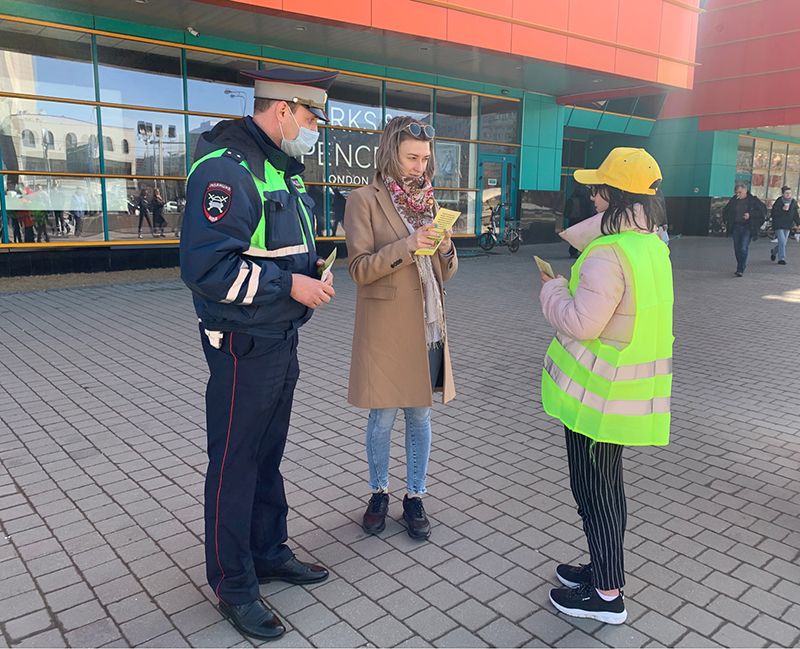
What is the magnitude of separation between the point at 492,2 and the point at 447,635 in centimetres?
1181

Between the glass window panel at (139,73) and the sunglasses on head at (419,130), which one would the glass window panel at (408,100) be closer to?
the glass window panel at (139,73)

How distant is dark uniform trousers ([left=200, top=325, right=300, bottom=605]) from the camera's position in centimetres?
243

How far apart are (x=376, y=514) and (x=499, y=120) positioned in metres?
16.2

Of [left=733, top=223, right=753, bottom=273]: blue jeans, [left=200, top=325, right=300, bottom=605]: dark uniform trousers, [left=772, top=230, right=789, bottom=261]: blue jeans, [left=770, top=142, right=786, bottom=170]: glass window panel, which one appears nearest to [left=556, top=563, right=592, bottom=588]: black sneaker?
[left=200, top=325, right=300, bottom=605]: dark uniform trousers

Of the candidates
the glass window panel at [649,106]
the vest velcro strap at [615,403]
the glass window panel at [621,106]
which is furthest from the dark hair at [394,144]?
the glass window panel at [649,106]

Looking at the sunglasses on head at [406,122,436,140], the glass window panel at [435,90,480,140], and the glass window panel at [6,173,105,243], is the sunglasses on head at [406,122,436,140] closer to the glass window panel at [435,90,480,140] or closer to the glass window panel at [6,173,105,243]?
the glass window panel at [6,173,105,243]

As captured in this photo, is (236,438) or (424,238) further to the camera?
(424,238)

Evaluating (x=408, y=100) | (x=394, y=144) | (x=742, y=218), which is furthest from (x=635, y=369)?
(x=408, y=100)

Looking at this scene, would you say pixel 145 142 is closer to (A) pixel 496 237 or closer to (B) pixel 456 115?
(B) pixel 456 115

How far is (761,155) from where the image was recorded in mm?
26672

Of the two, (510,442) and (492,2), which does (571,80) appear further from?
(510,442)

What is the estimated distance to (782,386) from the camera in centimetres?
600

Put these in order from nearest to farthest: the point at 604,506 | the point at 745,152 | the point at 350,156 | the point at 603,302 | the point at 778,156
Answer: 1. the point at 603,302
2. the point at 604,506
3. the point at 350,156
4. the point at 745,152
5. the point at 778,156

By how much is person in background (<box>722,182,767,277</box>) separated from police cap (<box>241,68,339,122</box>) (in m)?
12.4
